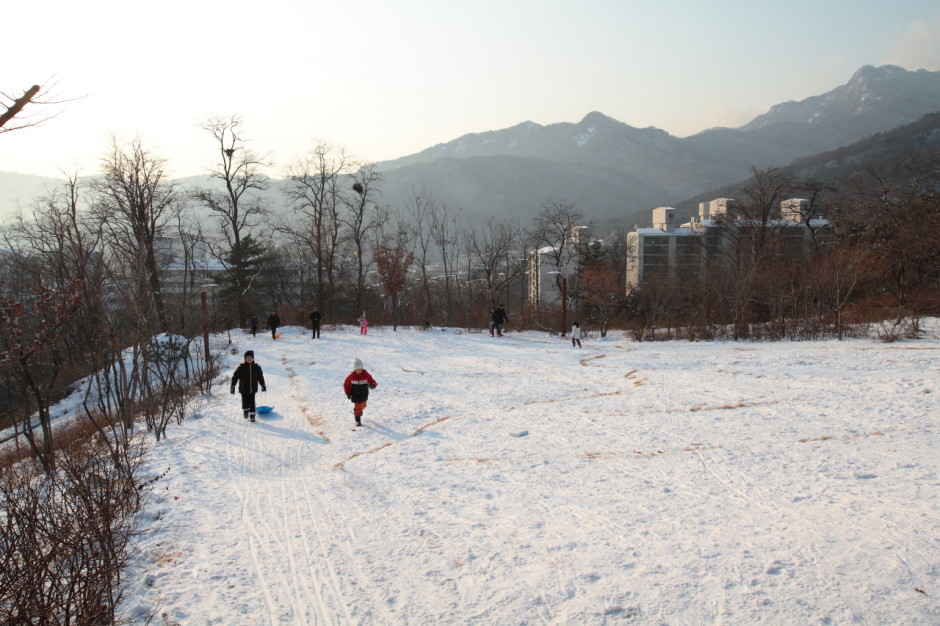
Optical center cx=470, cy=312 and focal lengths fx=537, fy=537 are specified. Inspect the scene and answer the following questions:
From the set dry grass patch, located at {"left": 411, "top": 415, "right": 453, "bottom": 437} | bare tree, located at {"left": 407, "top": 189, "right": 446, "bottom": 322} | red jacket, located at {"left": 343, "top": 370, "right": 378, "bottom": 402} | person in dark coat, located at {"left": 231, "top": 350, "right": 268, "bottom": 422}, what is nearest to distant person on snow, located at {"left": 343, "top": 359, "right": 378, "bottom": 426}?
red jacket, located at {"left": 343, "top": 370, "right": 378, "bottom": 402}

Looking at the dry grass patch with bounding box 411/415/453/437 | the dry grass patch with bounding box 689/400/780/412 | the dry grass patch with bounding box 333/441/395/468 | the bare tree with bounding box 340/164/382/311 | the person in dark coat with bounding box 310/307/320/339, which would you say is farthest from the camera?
the bare tree with bounding box 340/164/382/311

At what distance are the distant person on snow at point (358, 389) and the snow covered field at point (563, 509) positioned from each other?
1.29ft

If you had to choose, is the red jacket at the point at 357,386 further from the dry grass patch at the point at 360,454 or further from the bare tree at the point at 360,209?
the bare tree at the point at 360,209

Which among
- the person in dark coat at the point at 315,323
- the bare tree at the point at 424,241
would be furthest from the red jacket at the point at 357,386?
the bare tree at the point at 424,241

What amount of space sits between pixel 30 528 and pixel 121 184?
2433cm

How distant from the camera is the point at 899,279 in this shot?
2317 cm

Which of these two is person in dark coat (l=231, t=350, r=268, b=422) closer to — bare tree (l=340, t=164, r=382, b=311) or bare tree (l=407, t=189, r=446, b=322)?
bare tree (l=340, t=164, r=382, b=311)

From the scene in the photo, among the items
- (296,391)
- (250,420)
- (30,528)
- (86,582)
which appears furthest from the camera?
(296,391)

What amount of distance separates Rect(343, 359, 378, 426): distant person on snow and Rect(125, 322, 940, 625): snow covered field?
39 cm

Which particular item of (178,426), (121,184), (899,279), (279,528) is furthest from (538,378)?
(121,184)

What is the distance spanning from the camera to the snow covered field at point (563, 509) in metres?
4.28

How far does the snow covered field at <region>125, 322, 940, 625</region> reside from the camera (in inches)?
169

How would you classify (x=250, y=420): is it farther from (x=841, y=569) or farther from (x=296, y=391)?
(x=841, y=569)

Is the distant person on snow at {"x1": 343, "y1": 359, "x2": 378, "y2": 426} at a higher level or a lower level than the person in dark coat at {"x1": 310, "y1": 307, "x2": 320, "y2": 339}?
lower
